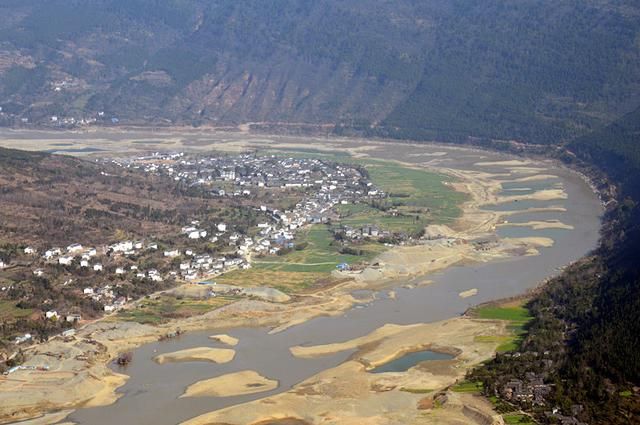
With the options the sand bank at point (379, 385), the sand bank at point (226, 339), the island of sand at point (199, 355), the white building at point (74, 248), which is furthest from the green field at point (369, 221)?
the sand bank at point (379, 385)

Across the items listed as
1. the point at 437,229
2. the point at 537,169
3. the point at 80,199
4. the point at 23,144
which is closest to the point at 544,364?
the point at 437,229

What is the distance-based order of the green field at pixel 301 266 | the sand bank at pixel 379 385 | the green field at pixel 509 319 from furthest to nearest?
the green field at pixel 301 266 → the green field at pixel 509 319 → the sand bank at pixel 379 385

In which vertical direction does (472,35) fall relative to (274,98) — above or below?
above

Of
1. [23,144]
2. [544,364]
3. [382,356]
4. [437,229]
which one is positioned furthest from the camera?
[23,144]

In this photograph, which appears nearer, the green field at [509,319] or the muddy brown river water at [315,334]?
the muddy brown river water at [315,334]

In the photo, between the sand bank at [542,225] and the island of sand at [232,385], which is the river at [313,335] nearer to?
the island of sand at [232,385]

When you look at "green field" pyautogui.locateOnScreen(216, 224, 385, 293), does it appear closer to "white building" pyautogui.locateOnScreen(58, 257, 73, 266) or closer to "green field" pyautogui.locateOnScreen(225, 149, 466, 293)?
"green field" pyautogui.locateOnScreen(225, 149, 466, 293)

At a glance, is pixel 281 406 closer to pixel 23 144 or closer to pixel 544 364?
pixel 544 364
